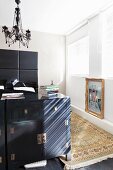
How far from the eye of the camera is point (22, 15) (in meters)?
3.31

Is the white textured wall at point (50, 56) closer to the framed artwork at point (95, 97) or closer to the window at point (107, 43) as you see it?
the framed artwork at point (95, 97)

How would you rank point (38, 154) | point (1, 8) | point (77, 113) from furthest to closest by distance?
point (77, 113)
point (1, 8)
point (38, 154)

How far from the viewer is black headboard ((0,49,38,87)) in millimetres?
4012

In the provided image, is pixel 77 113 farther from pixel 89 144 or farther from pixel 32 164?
pixel 32 164

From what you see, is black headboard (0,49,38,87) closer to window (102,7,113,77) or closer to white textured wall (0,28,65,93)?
white textured wall (0,28,65,93)

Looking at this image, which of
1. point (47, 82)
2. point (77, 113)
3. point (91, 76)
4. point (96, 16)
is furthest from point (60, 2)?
point (77, 113)

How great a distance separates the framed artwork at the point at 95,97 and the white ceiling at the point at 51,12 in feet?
4.53

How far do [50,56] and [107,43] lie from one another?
186 centimetres

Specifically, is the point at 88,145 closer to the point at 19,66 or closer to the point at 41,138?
the point at 41,138

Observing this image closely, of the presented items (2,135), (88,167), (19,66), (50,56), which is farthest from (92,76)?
(2,135)

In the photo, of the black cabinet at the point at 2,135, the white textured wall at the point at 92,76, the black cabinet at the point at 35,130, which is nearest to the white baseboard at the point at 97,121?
the white textured wall at the point at 92,76

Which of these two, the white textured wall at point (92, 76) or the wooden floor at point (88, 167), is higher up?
the white textured wall at point (92, 76)

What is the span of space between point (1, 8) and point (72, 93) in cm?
273

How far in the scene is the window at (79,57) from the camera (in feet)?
13.0
